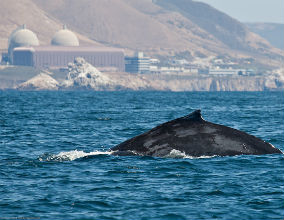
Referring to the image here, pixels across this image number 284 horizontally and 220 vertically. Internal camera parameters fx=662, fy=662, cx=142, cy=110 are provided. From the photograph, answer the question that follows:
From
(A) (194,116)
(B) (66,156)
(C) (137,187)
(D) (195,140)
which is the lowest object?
(C) (137,187)

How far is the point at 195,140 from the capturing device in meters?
20.0

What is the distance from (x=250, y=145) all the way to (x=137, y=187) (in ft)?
15.3

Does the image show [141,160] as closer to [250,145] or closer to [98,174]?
[98,174]

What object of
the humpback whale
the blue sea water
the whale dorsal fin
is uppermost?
the whale dorsal fin

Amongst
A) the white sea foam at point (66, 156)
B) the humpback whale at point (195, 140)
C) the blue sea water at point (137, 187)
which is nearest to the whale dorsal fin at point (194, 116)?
the humpback whale at point (195, 140)

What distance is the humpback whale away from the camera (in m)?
20.1

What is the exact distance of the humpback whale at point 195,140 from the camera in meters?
20.1

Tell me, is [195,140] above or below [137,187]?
above

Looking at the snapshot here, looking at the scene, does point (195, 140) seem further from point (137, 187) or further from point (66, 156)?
point (66, 156)

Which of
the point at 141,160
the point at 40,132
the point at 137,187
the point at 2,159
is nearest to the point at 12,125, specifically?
the point at 40,132

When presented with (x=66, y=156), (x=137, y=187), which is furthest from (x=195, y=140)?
(x=66, y=156)

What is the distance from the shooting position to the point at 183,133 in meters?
20.1

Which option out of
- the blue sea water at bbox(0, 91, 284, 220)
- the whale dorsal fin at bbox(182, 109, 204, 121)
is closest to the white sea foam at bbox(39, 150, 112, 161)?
the blue sea water at bbox(0, 91, 284, 220)

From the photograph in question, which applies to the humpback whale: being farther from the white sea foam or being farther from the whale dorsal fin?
the white sea foam
